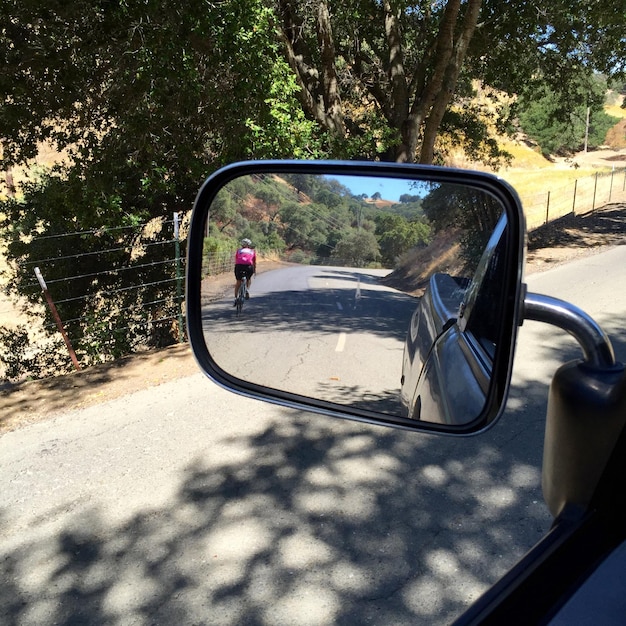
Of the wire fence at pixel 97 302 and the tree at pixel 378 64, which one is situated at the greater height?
the tree at pixel 378 64

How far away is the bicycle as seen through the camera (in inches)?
71.7

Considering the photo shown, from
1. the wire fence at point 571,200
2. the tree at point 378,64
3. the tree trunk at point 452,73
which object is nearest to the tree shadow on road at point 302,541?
the tree at point 378,64

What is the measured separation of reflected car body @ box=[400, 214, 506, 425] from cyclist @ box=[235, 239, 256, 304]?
1.92 feet

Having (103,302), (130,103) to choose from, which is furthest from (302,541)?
(103,302)

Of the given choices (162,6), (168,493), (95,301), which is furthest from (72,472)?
(95,301)

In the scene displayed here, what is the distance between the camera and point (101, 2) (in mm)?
7809

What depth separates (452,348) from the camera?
1487 millimetres

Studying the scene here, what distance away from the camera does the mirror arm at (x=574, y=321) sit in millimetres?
1243

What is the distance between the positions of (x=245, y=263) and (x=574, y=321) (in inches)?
40.3

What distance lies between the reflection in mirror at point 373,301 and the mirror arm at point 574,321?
10 cm

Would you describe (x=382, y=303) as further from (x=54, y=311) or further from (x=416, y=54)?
(x=416, y=54)

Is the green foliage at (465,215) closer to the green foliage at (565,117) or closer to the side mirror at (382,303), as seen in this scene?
the side mirror at (382,303)

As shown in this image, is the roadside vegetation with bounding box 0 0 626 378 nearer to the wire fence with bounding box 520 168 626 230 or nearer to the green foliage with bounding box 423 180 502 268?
the green foliage with bounding box 423 180 502 268

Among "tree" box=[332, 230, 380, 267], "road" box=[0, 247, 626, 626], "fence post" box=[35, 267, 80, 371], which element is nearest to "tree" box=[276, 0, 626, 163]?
"fence post" box=[35, 267, 80, 371]
